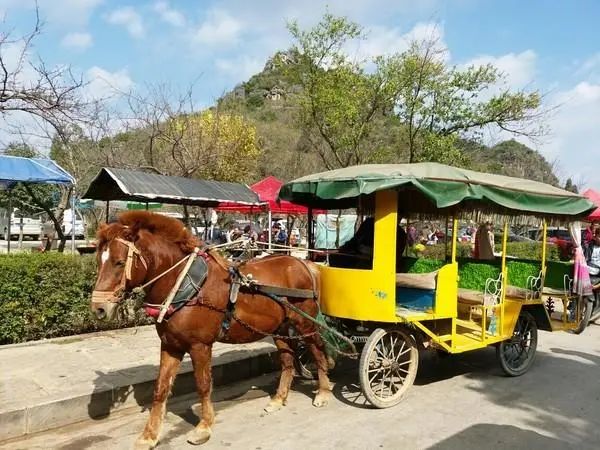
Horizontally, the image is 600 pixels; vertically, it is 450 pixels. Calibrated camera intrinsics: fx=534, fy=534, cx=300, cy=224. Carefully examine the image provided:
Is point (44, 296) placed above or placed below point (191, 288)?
below

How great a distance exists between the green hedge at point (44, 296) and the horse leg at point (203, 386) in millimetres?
3426

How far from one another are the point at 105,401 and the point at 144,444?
1.11 metres

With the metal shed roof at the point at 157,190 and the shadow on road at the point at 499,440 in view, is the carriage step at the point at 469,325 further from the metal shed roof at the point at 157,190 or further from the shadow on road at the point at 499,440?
the metal shed roof at the point at 157,190

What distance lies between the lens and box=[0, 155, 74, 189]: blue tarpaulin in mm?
9641

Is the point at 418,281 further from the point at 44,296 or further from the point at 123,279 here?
the point at 44,296

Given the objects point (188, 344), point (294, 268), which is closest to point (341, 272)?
point (294, 268)

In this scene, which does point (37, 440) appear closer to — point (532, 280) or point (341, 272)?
point (341, 272)

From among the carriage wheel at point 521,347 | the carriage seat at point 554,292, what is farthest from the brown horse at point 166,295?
the carriage seat at point 554,292

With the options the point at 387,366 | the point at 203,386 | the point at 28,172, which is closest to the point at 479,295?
the point at 387,366

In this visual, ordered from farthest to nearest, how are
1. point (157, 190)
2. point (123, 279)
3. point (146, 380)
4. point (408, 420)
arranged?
point (157, 190) → point (146, 380) → point (408, 420) → point (123, 279)

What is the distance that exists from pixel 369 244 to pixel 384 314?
1.37 m

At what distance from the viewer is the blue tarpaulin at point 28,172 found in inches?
380

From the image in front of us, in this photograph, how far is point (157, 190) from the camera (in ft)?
27.7

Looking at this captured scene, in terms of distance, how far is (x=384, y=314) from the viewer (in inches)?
198
